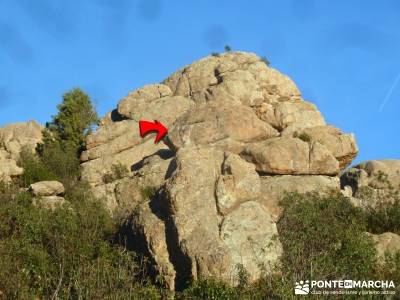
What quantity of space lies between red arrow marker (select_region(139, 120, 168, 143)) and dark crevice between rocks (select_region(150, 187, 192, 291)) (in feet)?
75.1

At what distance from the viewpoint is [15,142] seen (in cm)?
8238

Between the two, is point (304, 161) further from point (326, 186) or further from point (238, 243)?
point (238, 243)

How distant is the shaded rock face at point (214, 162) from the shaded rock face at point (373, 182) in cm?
252

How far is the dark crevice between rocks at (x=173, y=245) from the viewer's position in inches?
1823

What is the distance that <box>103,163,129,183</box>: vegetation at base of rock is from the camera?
69.7 metres

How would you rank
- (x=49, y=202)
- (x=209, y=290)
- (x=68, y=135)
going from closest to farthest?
(x=209, y=290), (x=49, y=202), (x=68, y=135)

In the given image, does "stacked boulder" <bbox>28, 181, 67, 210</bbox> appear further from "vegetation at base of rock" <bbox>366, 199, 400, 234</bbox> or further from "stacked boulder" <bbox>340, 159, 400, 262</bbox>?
"vegetation at base of rock" <bbox>366, 199, 400, 234</bbox>

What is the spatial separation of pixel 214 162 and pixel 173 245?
8.35 m

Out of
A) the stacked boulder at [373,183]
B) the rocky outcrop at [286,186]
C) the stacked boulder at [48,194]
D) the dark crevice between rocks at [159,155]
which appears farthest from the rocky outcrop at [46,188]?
the stacked boulder at [373,183]

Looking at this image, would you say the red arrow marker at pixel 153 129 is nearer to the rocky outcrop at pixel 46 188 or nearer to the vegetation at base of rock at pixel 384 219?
the rocky outcrop at pixel 46 188

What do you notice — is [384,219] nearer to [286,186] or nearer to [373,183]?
[373,183]

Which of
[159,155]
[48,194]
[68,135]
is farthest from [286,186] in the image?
Answer: [68,135]

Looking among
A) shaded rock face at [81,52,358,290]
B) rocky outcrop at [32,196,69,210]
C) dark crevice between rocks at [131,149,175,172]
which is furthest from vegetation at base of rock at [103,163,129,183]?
rocky outcrop at [32,196,69,210]

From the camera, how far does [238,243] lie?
4647 cm
